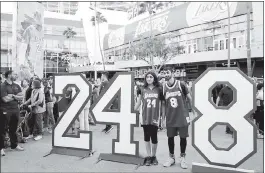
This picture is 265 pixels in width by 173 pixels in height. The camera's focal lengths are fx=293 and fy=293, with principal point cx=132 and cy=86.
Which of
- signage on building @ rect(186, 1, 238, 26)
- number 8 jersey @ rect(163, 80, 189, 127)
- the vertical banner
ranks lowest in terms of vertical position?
number 8 jersey @ rect(163, 80, 189, 127)

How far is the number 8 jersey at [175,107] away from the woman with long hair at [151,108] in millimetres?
188

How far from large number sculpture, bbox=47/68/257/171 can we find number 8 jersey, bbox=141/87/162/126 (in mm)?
209

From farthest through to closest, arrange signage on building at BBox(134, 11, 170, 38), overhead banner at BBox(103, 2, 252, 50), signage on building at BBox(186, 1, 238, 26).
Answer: signage on building at BBox(134, 11, 170, 38), overhead banner at BBox(103, 2, 252, 50), signage on building at BBox(186, 1, 238, 26)

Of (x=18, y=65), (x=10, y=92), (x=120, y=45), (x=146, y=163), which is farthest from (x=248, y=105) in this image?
(x=120, y=45)

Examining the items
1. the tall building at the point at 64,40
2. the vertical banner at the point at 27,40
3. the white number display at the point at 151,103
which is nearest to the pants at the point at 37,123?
the white number display at the point at 151,103

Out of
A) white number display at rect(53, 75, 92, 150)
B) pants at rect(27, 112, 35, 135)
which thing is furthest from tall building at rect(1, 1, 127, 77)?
white number display at rect(53, 75, 92, 150)

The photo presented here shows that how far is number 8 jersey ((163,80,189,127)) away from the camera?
522 centimetres

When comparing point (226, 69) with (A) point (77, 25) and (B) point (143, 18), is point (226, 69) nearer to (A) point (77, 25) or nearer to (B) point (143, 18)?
(B) point (143, 18)

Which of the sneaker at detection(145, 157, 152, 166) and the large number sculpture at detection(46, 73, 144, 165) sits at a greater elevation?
the large number sculpture at detection(46, 73, 144, 165)

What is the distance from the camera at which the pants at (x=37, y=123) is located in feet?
26.2

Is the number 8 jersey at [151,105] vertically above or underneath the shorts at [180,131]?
above

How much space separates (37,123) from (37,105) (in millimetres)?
531

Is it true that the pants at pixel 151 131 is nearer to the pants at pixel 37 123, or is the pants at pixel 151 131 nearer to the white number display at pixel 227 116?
the white number display at pixel 227 116

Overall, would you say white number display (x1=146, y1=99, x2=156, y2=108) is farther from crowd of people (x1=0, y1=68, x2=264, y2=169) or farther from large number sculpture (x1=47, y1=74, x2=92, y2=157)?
large number sculpture (x1=47, y1=74, x2=92, y2=157)
